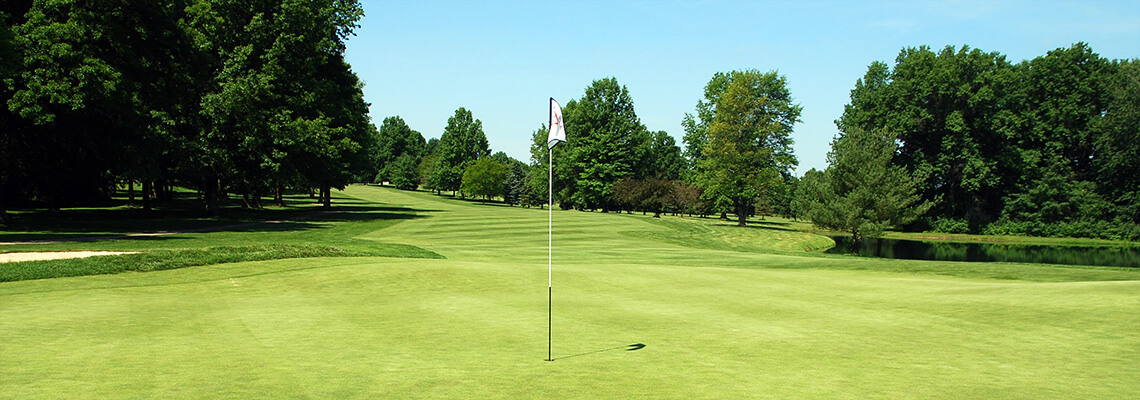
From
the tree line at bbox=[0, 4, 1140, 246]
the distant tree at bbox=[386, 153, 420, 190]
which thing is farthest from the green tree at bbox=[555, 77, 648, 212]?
the distant tree at bbox=[386, 153, 420, 190]

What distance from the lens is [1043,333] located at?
1052cm

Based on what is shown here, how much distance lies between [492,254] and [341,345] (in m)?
19.4

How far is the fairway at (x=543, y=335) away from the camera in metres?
7.16

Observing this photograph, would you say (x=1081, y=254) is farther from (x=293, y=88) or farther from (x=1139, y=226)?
(x=293, y=88)

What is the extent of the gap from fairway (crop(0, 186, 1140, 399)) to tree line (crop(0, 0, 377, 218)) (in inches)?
657

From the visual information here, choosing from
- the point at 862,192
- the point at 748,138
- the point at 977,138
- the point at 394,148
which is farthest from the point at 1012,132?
the point at 394,148

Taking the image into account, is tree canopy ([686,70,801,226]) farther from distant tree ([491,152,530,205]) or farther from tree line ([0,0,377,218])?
distant tree ([491,152,530,205])

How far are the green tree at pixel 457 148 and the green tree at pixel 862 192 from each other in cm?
8095

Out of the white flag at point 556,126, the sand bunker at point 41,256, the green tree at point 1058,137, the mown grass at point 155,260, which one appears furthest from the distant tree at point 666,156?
the white flag at point 556,126

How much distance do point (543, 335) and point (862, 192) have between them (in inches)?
1654

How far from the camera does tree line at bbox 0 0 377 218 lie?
95.6 ft

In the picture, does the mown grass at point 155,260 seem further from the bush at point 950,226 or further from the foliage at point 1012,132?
the bush at point 950,226

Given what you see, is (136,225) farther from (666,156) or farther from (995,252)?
(666,156)

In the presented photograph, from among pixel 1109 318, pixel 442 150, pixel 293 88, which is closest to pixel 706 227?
pixel 293 88
